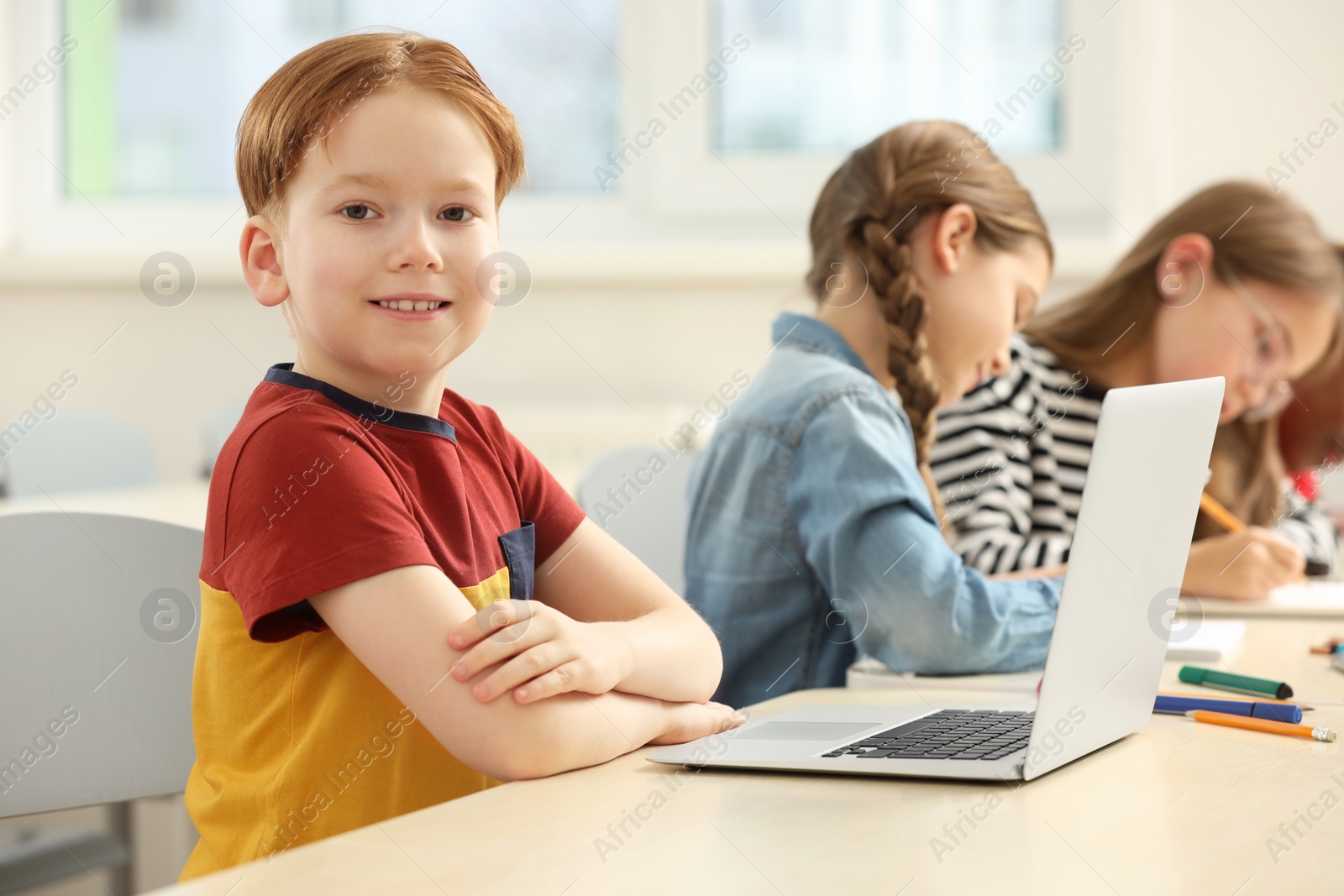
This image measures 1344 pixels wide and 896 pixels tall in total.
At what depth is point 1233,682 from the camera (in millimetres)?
905

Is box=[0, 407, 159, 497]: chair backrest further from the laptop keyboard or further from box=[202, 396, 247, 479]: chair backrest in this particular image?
the laptop keyboard

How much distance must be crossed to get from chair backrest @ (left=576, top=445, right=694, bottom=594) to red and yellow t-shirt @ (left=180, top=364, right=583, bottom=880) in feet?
2.12

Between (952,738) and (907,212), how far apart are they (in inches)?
24.4

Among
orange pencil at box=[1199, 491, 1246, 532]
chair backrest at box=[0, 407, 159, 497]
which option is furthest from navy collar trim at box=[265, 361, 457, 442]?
chair backrest at box=[0, 407, 159, 497]

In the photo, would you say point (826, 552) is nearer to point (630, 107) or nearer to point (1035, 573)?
point (1035, 573)

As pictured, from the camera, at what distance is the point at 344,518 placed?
2.18ft

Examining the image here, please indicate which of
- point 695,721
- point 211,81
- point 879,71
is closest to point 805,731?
point 695,721

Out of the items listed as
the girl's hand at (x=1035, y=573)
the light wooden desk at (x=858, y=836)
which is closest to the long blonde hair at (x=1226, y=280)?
the girl's hand at (x=1035, y=573)

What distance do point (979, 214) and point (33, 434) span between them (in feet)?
6.36

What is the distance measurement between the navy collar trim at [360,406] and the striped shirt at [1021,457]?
0.86 metres

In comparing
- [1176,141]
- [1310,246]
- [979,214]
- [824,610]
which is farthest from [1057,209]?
[824,610]

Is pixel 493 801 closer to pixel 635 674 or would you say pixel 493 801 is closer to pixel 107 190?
pixel 635 674

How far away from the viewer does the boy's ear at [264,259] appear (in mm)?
776

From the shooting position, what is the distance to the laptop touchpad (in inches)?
28.5
